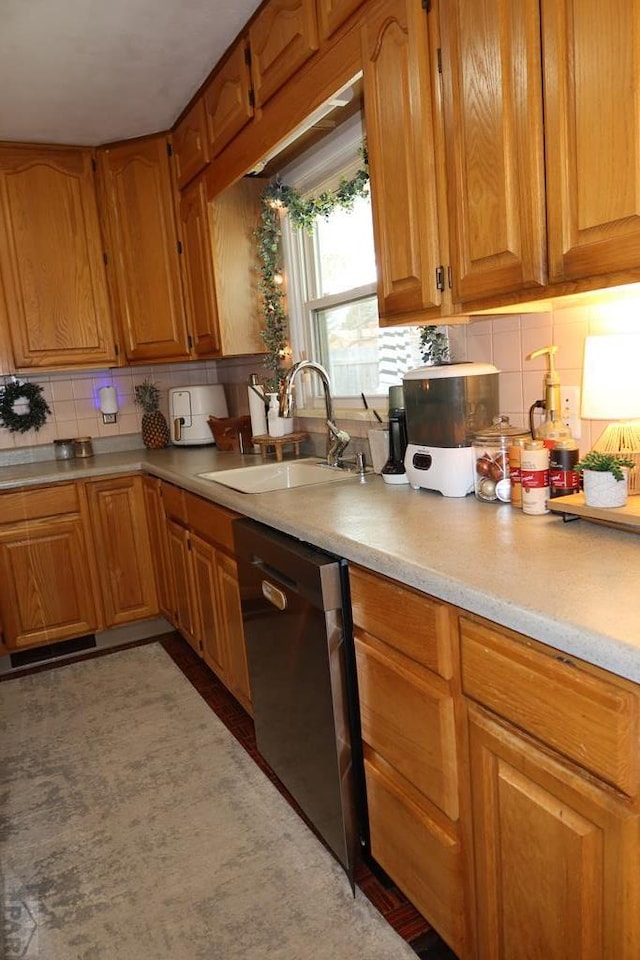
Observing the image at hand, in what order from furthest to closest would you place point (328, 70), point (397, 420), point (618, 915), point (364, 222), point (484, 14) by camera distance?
point (364, 222) → point (397, 420) → point (328, 70) → point (484, 14) → point (618, 915)

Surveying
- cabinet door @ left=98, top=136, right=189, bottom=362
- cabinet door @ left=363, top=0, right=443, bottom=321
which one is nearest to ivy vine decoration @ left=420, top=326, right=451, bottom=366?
cabinet door @ left=363, top=0, right=443, bottom=321

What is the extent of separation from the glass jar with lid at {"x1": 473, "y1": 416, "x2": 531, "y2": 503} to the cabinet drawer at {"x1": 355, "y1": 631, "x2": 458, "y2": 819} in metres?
0.47

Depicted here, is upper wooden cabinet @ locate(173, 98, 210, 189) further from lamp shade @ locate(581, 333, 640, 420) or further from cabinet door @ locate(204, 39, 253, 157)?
lamp shade @ locate(581, 333, 640, 420)

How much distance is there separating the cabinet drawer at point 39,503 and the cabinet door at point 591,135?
239cm

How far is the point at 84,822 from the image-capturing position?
1975mm

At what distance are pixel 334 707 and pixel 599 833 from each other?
0.70 metres

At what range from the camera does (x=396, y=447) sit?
1.98 meters

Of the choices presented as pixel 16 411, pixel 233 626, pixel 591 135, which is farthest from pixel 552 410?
pixel 16 411

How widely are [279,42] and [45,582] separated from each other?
2284mm

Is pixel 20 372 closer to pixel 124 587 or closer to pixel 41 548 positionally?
pixel 41 548

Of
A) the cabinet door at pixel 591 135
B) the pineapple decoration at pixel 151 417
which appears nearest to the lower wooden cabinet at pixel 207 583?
the pineapple decoration at pixel 151 417

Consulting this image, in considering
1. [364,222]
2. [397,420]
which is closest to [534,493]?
[397,420]

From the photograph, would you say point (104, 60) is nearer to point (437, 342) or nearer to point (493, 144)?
point (437, 342)

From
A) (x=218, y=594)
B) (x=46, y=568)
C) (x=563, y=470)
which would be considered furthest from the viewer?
(x=46, y=568)
